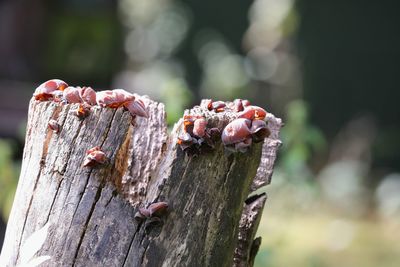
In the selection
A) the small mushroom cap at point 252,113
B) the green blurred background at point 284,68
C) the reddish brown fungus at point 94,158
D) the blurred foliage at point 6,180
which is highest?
the green blurred background at point 284,68

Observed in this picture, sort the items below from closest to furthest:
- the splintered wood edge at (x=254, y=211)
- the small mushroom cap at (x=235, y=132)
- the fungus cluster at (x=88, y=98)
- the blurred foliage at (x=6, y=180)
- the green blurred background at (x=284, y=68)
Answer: the small mushroom cap at (x=235, y=132) → the fungus cluster at (x=88, y=98) → the splintered wood edge at (x=254, y=211) → the blurred foliage at (x=6, y=180) → the green blurred background at (x=284, y=68)

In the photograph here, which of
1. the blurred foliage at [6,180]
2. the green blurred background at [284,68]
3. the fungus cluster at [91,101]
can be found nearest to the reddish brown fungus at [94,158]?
the fungus cluster at [91,101]

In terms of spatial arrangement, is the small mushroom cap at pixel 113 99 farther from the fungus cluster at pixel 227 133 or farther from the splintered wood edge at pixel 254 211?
the splintered wood edge at pixel 254 211

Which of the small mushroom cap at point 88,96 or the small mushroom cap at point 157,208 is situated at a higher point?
the small mushroom cap at point 88,96

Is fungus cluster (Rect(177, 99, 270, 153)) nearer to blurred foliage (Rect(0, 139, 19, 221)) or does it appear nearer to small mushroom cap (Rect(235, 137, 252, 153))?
small mushroom cap (Rect(235, 137, 252, 153))

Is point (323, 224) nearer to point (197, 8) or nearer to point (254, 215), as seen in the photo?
point (197, 8)

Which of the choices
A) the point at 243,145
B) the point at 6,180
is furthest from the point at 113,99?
the point at 6,180

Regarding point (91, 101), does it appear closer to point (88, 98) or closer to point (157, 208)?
point (88, 98)
